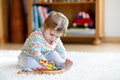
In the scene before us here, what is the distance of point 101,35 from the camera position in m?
2.99

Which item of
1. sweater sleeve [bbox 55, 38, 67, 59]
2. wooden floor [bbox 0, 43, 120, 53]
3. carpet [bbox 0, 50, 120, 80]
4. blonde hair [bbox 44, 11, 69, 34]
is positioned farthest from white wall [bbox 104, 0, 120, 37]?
blonde hair [bbox 44, 11, 69, 34]

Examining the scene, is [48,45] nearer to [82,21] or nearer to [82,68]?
[82,68]

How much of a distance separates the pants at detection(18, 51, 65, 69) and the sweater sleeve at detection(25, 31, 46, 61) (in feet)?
0.16

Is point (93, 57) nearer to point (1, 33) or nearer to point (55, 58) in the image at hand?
point (55, 58)

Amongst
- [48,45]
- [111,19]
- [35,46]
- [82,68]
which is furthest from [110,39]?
[35,46]

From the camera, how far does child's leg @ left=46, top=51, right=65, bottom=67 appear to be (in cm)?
167

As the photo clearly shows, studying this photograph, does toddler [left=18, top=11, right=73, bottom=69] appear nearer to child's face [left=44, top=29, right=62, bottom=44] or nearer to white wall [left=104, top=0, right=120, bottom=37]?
child's face [left=44, top=29, right=62, bottom=44]

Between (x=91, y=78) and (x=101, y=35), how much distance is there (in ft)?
5.18

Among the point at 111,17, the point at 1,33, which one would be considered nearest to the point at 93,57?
the point at 111,17

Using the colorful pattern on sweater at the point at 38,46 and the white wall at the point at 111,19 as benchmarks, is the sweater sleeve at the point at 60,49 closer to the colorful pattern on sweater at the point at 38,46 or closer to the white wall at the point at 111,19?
the colorful pattern on sweater at the point at 38,46

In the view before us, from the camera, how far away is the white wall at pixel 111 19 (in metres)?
3.01

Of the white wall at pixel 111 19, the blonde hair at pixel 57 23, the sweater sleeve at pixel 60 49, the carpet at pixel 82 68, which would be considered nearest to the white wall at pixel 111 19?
the white wall at pixel 111 19

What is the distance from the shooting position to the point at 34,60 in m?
1.63

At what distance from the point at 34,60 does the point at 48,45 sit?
0.40ft
